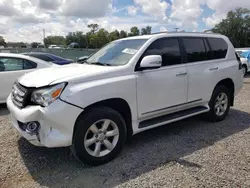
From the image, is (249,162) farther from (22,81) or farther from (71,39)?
(71,39)

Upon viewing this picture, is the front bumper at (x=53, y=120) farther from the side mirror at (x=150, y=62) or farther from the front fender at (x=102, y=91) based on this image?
the side mirror at (x=150, y=62)

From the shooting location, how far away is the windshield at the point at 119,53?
3.81m

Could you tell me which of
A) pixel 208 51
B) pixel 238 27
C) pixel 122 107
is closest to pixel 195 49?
pixel 208 51

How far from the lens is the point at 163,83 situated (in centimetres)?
391

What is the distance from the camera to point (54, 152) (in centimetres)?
376

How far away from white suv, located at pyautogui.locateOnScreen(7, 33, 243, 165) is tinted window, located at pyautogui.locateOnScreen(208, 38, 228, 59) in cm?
2

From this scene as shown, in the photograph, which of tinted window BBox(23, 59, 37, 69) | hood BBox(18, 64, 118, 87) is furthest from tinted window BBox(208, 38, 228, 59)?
tinted window BBox(23, 59, 37, 69)

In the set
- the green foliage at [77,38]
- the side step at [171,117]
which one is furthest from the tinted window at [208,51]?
the green foliage at [77,38]

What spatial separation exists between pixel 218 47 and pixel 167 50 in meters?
1.55

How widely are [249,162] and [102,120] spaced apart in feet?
7.13

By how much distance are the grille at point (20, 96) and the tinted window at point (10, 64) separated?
122 inches

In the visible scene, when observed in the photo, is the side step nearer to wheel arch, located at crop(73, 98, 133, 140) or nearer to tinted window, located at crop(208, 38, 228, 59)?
wheel arch, located at crop(73, 98, 133, 140)

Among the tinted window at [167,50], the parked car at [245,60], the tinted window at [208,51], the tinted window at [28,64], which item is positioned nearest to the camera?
the tinted window at [167,50]

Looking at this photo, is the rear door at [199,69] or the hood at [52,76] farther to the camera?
the rear door at [199,69]
